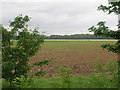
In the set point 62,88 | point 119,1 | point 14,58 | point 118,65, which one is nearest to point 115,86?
point 118,65

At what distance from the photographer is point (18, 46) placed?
7.01 m

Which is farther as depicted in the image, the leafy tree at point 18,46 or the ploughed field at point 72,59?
the ploughed field at point 72,59

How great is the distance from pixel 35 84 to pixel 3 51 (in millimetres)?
2364

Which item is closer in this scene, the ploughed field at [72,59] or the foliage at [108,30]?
the foliage at [108,30]

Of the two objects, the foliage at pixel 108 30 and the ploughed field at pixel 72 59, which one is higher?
the foliage at pixel 108 30

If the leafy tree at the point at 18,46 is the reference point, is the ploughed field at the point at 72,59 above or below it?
below

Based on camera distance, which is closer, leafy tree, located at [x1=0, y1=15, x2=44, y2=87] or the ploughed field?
leafy tree, located at [x1=0, y1=15, x2=44, y2=87]

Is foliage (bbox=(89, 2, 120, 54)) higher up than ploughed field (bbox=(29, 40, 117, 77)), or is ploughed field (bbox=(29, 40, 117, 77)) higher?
foliage (bbox=(89, 2, 120, 54))

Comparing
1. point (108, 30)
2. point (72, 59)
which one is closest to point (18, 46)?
point (108, 30)

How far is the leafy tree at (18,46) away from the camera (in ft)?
22.4

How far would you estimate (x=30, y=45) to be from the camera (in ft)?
23.1

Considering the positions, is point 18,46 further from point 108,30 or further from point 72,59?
point 72,59

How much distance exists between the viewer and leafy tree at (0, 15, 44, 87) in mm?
6816

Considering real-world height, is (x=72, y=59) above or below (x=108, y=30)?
below
